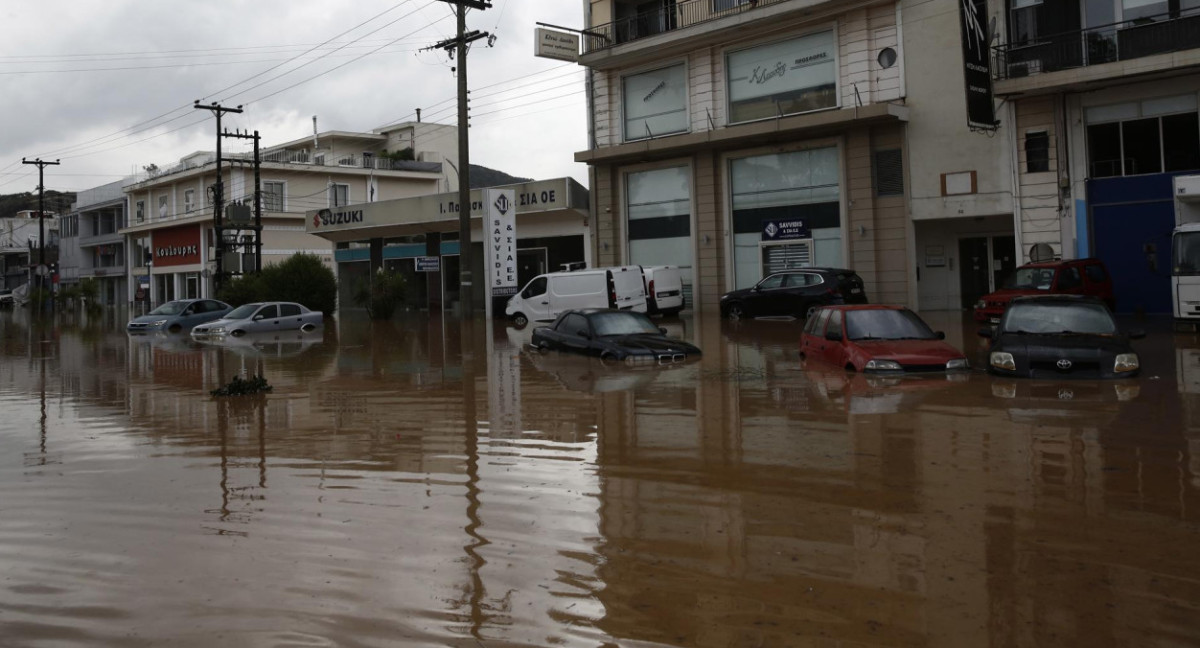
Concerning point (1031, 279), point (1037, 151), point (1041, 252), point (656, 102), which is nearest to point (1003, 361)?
point (1031, 279)

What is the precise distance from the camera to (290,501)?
7.67m

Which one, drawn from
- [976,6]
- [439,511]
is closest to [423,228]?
[976,6]

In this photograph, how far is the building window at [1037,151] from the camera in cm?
2594

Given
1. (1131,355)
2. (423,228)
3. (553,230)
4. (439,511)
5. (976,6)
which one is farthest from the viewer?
(423,228)

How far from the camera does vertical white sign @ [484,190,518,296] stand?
32.5m

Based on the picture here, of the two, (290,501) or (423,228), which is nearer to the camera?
(290,501)

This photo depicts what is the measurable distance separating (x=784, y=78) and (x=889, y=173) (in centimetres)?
484

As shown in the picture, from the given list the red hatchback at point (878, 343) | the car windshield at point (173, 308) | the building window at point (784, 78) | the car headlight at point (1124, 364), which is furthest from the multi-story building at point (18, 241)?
the car headlight at point (1124, 364)

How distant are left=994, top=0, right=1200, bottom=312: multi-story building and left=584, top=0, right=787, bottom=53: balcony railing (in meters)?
9.29

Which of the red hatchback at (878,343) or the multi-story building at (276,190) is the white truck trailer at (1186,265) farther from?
the multi-story building at (276,190)

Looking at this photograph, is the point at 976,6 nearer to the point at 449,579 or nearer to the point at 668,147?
the point at 668,147

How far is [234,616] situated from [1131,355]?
490 inches

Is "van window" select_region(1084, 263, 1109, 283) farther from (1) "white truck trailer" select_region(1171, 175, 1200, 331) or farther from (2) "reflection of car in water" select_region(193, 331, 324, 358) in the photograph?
(2) "reflection of car in water" select_region(193, 331, 324, 358)

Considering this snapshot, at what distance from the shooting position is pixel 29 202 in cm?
11444
